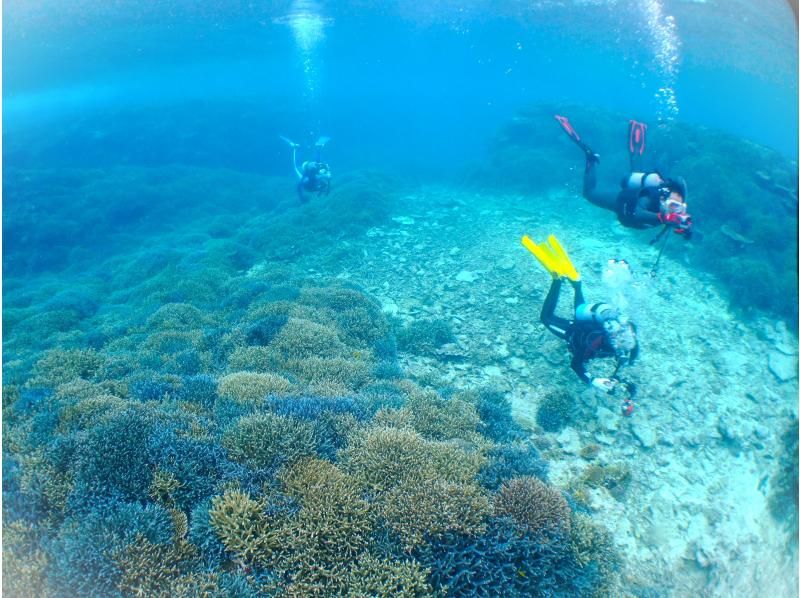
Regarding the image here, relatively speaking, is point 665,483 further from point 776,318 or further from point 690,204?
point 690,204

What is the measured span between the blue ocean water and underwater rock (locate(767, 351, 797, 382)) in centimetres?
10

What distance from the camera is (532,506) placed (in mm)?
4438

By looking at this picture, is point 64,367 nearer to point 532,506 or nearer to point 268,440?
point 268,440

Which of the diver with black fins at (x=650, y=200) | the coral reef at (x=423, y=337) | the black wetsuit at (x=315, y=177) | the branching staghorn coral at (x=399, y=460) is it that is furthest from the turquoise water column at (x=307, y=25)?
the branching staghorn coral at (x=399, y=460)

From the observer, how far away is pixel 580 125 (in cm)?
2550

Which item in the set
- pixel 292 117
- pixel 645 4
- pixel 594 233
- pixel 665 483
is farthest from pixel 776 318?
pixel 292 117

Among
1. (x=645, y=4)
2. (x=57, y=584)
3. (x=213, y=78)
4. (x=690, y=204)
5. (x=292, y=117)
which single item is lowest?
(x=213, y=78)

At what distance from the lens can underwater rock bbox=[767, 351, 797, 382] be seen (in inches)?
386

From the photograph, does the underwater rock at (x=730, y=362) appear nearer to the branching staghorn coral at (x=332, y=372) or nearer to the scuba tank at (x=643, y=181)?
the scuba tank at (x=643, y=181)

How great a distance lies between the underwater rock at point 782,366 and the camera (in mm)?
9812

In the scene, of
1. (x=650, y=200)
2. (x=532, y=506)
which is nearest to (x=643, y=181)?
(x=650, y=200)

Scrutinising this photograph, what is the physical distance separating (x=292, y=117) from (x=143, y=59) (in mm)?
27372

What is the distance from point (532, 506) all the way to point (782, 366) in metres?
9.67

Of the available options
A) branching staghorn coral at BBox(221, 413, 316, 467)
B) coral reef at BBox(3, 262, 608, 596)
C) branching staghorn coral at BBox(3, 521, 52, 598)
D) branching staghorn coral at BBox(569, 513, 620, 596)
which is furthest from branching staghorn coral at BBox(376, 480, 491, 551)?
branching staghorn coral at BBox(3, 521, 52, 598)
